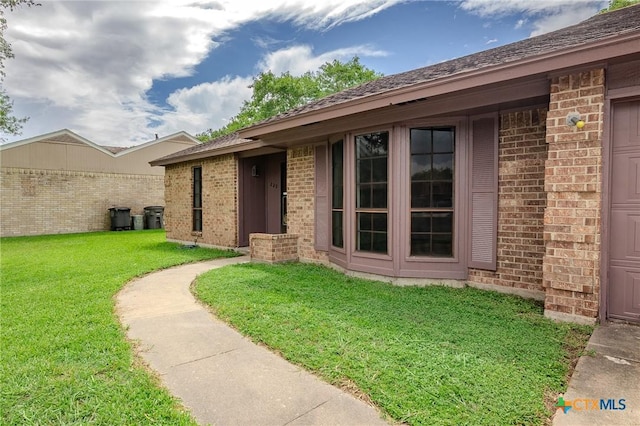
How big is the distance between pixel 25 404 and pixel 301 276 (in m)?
4.00

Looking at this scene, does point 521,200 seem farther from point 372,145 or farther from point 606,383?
point 606,383

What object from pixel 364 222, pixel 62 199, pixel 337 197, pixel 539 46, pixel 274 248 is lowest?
pixel 274 248

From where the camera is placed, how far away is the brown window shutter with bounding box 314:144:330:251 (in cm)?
668

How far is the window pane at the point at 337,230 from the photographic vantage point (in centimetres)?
627

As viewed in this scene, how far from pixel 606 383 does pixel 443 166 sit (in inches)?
127

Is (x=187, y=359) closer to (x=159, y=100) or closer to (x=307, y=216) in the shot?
(x=307, y=216)

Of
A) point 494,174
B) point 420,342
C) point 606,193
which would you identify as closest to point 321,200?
point 494,174

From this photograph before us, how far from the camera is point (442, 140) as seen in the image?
4934mm

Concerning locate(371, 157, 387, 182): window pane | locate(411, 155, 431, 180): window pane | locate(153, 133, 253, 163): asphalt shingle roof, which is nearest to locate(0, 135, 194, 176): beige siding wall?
locate(153, 133, 253, 163): asphalt shingle roof

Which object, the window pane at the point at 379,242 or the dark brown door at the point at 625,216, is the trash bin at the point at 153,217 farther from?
the dark brown door at the point at 625,216

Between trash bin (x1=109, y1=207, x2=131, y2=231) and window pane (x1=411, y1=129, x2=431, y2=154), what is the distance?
1659cm

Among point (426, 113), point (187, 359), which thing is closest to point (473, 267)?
point (426, 113)

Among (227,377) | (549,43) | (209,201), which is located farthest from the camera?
(209,201)

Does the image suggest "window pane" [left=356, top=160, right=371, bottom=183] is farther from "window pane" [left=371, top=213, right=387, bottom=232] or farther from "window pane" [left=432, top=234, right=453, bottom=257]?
"window pane" [left=432, top=234, right=453, bottom=257]
